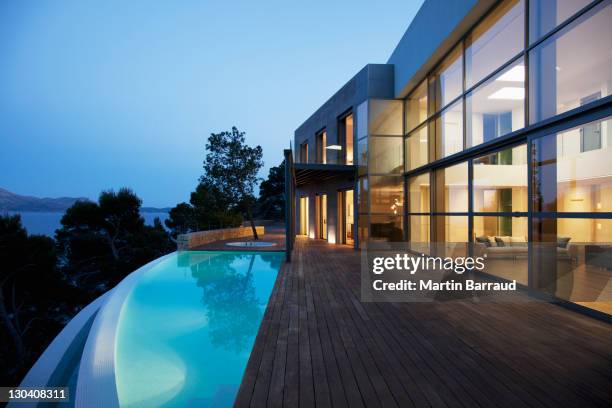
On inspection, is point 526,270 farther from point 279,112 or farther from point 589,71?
point 279,112

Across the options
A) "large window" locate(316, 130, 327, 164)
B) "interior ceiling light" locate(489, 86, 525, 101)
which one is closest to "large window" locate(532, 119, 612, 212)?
"interior ceiling light" locate(489, 86, 525, 101)

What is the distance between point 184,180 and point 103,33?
5236cm

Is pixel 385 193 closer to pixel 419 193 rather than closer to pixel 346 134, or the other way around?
pixel 419 193

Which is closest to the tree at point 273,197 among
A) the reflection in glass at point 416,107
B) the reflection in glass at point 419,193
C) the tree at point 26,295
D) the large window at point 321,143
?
the large window at point 321,143

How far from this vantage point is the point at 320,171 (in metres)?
11.7

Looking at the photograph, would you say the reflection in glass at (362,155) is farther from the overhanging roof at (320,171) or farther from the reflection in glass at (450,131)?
the reflection in glass at (450,131)

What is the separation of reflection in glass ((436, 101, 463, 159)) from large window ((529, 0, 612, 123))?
7.28 feet

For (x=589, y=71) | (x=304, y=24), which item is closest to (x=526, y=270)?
(x=589, y=71)

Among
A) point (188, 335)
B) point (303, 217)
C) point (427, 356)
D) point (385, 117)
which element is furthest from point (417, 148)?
point (303, 217)

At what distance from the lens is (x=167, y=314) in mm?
4926

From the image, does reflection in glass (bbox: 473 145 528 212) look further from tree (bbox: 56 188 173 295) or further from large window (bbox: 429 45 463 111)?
tree (bbox: 56 188 173 295)

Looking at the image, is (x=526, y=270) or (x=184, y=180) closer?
(x=526, y=270)

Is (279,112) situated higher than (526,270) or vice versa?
(279,112)

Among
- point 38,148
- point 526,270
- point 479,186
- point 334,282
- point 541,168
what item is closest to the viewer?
point 541,168
